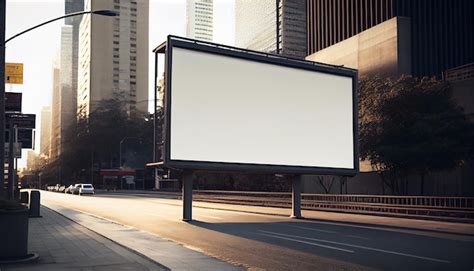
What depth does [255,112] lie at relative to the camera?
2872 centimetres

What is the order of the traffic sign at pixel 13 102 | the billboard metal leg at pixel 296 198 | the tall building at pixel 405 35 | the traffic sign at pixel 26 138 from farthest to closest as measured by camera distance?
the tall building at pixel 405 35 → the traffic sign at pixel 26 138 → the billboard metal leg at pixel 296 198 → the traffic sign at pixel 13 102

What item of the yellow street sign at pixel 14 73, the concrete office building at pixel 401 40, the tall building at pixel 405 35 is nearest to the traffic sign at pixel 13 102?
the yellow street sign at pixel 14 73

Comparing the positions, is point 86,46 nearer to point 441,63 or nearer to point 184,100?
point 441,63

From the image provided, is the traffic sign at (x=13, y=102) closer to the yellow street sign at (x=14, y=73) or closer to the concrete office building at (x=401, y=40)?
the yellow street sign at (x=14, y=73)

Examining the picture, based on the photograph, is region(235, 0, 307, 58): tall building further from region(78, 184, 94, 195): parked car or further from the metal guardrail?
the metal guardrail

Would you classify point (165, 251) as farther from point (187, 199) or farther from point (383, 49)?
point (383, 49)

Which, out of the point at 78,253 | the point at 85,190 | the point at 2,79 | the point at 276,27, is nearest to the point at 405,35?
the point at 2,79

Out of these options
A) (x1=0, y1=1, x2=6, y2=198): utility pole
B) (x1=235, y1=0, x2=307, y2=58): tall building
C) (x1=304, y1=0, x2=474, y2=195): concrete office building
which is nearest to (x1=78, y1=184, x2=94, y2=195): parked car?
(x1=304, y1=0, x2=474, y2=195): concrete office building

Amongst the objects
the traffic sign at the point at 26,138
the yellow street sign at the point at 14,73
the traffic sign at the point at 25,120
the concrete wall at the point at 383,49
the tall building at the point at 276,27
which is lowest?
the traffic sign at the point at 26,138

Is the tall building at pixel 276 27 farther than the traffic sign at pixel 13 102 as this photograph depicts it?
Yes

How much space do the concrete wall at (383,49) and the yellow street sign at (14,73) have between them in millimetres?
37304

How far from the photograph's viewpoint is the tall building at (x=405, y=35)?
2104 inches

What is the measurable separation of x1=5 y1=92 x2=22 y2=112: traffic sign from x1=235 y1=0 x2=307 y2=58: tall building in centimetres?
8803

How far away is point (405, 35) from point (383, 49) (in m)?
2.34
